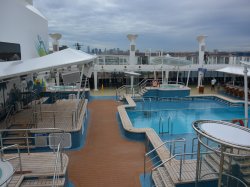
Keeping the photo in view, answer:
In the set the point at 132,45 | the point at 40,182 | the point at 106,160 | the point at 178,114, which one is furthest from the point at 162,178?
the point at 132,45

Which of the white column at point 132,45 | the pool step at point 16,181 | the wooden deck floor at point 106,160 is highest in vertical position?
the white column at point 132,45

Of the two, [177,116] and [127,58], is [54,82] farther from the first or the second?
[177,116]

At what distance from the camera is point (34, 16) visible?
15305mm

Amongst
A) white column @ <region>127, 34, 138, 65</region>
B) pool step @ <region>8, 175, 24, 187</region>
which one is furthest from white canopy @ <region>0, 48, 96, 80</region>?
white column @ <region>127, 34, 138, 65</region>

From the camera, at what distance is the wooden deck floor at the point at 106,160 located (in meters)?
6.37

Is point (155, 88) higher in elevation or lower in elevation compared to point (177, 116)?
higher

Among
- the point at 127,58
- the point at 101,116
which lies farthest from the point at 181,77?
the point at 101,116

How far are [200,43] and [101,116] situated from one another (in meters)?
15.9

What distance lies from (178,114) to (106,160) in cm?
773

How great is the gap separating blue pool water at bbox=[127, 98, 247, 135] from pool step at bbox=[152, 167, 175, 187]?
176 inches

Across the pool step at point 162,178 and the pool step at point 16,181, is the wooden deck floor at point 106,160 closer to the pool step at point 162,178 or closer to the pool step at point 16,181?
the pool step at point 162,178

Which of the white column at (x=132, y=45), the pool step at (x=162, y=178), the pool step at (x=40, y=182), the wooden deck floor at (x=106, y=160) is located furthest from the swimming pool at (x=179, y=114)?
the white column at (x=132, y=45)

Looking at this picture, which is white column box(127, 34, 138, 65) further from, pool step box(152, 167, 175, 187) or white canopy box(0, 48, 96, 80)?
pool step box(152, 167, 175, 187)

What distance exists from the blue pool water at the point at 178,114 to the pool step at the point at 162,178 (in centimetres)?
447
